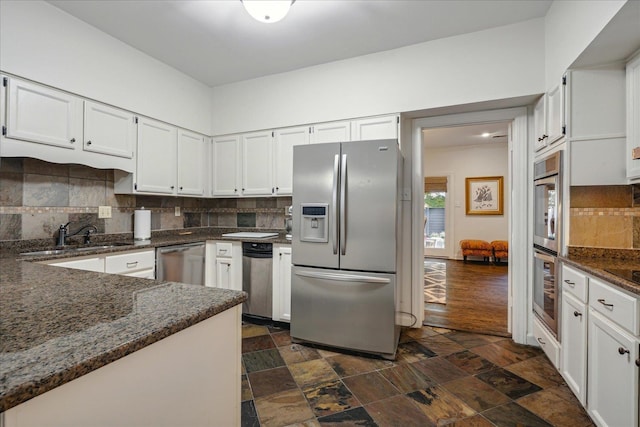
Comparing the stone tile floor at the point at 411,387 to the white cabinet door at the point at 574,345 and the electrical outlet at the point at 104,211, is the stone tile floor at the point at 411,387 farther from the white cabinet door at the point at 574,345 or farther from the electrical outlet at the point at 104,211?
the electrical outlet at the point at 104,211

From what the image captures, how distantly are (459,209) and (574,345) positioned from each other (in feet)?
18.3

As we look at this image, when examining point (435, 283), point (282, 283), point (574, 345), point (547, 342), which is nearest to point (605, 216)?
point (574, 345)

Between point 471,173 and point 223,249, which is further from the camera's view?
point 471,173

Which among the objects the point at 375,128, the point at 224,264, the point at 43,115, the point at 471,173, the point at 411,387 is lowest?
the point at 411,387

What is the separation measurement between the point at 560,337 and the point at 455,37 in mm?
2490

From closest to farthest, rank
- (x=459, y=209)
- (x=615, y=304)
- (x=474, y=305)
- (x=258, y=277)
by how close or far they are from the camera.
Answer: (x=615, y=304)
(x=258, y=277)
(x=474, y=305)
(x=459, y=209)

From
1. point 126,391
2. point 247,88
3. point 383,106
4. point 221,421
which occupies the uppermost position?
point 247,88

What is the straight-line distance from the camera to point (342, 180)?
2459mm

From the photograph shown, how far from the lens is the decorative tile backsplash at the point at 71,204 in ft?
7.45

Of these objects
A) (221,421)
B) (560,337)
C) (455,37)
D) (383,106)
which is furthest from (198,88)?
(560,337)

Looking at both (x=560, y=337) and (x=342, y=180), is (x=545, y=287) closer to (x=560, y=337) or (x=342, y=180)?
(x=560, y=337)

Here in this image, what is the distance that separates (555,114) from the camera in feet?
7.16

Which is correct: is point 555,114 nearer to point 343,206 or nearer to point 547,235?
point 547,235

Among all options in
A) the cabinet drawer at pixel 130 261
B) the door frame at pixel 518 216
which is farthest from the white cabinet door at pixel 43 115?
the door frame at pixel 518 216
